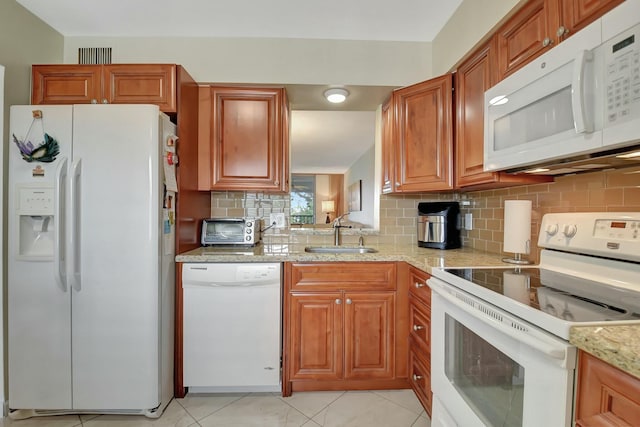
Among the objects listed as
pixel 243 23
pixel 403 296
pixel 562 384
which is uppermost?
pixel 243 23

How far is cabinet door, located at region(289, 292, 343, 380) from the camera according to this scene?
1867mm

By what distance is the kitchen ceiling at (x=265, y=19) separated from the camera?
1830mm

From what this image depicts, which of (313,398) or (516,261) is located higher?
(516,261)

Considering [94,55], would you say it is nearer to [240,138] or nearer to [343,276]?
[240,138]

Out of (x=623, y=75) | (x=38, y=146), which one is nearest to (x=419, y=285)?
(x=623, y=75)

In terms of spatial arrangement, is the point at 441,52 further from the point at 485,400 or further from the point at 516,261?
the point at 485,400

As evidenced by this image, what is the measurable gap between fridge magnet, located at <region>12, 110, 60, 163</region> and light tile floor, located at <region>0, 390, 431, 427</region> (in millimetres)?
1453

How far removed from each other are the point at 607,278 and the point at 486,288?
472 millimetres

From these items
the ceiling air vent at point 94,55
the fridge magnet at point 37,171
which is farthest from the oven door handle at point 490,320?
the ceiling air vent at point 94,55

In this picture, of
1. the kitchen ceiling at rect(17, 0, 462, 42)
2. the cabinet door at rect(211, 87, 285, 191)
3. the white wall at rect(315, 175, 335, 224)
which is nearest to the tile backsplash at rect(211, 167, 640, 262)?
the cabinet door at rect(211, 87, 285, 191)

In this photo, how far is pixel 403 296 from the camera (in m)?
1.90

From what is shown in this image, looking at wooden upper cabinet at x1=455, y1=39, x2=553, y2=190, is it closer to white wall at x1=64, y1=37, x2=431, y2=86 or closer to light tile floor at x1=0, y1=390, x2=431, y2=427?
white wall at x1=64, y1=37, x2=431, y2=86

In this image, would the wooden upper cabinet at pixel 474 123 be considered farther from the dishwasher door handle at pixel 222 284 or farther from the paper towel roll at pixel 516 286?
the dishwasher door handle at pixel 222 284

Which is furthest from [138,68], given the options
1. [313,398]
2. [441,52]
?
[313,398]
